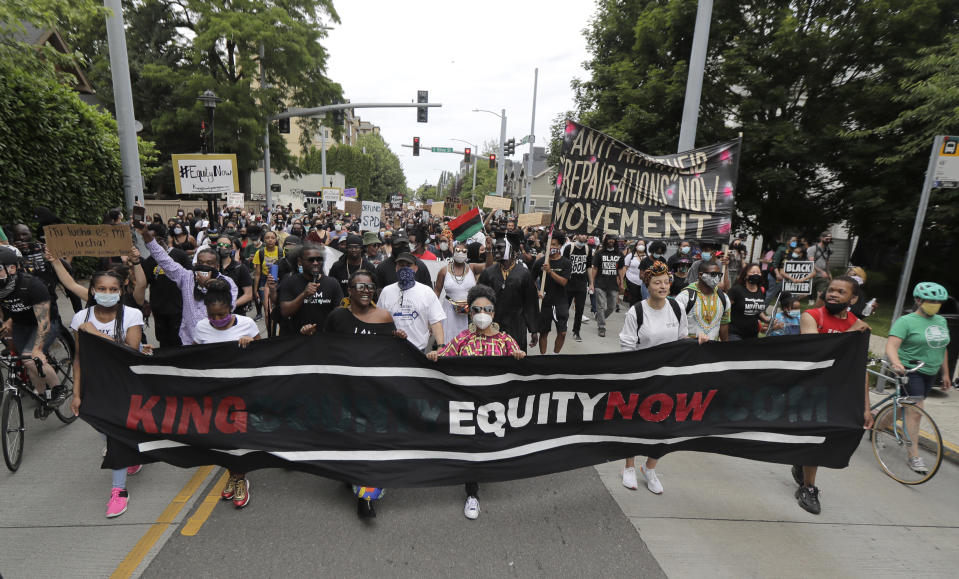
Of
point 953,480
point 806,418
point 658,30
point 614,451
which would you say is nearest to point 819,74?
point 658,30

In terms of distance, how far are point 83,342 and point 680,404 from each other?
444cm

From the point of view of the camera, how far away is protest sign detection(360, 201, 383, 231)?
14.2 meters

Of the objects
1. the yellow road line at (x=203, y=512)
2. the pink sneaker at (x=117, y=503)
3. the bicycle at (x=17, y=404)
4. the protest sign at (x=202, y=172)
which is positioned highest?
the protest sign at (x=202, y=172)

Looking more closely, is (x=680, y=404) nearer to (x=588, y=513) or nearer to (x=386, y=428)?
(x=588, y=513)

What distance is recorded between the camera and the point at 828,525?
4.00 meters

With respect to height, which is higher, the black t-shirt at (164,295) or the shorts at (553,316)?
the black t-shirt at (164,295)

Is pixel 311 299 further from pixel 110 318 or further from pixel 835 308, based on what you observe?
pixel 835 308

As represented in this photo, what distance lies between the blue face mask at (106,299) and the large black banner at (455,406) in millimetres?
516

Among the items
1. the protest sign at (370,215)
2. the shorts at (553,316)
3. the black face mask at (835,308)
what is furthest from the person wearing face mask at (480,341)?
the protest sign at (370,215)

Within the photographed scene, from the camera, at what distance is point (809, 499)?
4.22m

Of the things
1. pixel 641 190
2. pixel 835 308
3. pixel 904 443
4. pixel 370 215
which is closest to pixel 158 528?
pixel 641 190

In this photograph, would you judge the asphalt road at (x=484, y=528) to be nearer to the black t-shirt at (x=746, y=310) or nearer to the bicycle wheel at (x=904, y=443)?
the bicycle wheel at (x=904, y=443)

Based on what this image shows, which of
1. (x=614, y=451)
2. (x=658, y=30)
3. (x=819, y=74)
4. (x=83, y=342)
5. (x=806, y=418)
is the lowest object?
(x=614, y=451)

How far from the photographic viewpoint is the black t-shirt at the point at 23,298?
4898 millimetres
